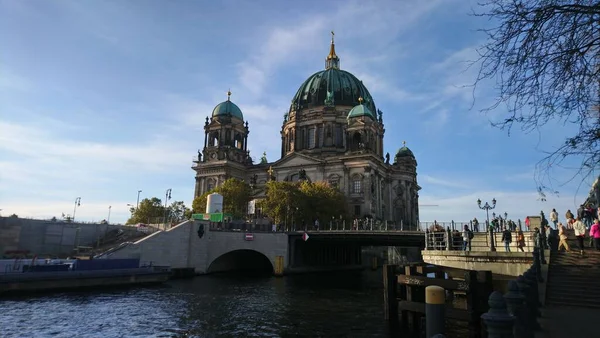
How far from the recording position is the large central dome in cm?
9975

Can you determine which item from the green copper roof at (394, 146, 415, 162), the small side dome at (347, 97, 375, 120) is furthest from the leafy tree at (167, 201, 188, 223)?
the green copper roof at (394, 146, 415, 162)

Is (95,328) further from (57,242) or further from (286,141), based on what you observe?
(286,141)

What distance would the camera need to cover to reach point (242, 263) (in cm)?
6072

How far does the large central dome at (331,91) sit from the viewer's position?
327 feet

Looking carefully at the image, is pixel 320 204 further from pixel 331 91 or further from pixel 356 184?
pixel 331 91

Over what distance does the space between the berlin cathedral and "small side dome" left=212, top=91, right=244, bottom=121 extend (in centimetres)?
24

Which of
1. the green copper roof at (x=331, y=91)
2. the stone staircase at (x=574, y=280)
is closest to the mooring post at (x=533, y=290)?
the stone staircase at (x=574, y=280)

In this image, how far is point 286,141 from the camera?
10294 cm

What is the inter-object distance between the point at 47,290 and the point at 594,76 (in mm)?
37612

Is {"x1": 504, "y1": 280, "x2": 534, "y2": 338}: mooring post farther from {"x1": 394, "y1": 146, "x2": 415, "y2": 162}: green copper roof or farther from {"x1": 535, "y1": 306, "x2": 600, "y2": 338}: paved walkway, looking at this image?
{"x1": 394, "y1": 146, "x2": 415, "y2": 162}: green copper roof


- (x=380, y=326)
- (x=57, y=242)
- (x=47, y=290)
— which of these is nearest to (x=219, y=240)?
(x=57, y=242)

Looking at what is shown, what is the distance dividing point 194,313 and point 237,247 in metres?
26.7

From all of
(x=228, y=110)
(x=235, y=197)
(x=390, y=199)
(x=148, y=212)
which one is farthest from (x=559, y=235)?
(x=148, y=212)

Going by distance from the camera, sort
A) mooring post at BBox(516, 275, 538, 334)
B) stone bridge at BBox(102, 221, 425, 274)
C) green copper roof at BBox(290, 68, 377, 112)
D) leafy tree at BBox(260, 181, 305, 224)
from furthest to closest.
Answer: green copper roof at BBox(290, 68, 377, 112)
leafy tree at BBox(260, 181, 305, 224)
stone bridge at BBox(102, 221, 425, 274)
mooring post at BBox(516, 275, 538, 334)
